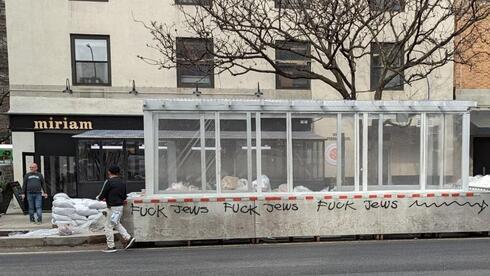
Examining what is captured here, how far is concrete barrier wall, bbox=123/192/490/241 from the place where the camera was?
814 cm

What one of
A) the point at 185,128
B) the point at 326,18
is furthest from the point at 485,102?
the point at 185,128

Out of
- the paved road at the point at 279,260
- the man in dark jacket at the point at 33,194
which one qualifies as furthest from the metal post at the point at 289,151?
the man in dark jacket at the point at 33,194

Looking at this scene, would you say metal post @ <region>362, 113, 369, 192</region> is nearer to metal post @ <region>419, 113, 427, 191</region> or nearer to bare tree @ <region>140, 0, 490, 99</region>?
metal post @ <region>419, 113, 427, 191</region>

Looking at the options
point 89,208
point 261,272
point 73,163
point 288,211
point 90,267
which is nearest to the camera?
point 261,272

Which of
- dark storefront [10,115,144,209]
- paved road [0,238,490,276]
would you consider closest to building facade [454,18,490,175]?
paved road [0,238,490,276]

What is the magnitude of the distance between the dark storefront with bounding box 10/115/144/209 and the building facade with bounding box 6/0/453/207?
34 mm

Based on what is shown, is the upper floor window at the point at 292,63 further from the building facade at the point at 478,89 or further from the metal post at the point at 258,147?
the metal post at the point at 258,147

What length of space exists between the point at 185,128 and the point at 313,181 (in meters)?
2.91

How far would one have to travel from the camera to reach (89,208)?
31.5 ft

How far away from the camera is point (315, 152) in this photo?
9086 millimetres

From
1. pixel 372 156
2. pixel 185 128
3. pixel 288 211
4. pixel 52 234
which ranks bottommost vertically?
pixel 52 234

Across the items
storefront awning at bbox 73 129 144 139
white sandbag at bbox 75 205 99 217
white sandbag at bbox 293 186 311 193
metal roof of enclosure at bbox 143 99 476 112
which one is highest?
metal roof of enclosure at bbox 143 99 476 112

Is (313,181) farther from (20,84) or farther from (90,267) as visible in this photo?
(20,84)

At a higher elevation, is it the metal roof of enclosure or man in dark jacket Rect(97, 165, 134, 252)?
the metal roof of enclosure
